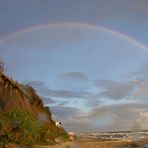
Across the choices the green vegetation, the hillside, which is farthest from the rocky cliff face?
the green vegetation

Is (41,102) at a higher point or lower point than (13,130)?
higher

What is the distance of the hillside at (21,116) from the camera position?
3069 centimetres

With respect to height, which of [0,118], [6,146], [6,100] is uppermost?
[6,100]

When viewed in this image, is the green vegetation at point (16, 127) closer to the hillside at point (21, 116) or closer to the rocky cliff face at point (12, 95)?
the hillside at point (21, 116)

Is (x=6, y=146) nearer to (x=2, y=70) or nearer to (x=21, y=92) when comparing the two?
(x=2, y=70)

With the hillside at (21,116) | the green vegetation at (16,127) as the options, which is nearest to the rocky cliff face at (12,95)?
the hillside at (21,116)

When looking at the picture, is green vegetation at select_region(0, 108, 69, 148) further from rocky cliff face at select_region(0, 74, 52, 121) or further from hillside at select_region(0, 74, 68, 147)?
rocky cliff face at select_region(0, 74, 52, 121)

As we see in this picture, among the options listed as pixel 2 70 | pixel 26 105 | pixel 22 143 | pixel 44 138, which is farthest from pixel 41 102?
pixel 22 143

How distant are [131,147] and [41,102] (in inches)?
756

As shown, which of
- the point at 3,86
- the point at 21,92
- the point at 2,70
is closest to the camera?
the point at 2,70

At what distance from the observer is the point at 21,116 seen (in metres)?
31.3

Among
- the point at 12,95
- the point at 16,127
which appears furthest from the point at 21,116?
the point at 12,95

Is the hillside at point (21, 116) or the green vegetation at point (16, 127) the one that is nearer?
the green vegetation at point (16, 127)

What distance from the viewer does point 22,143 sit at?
1309 inches
